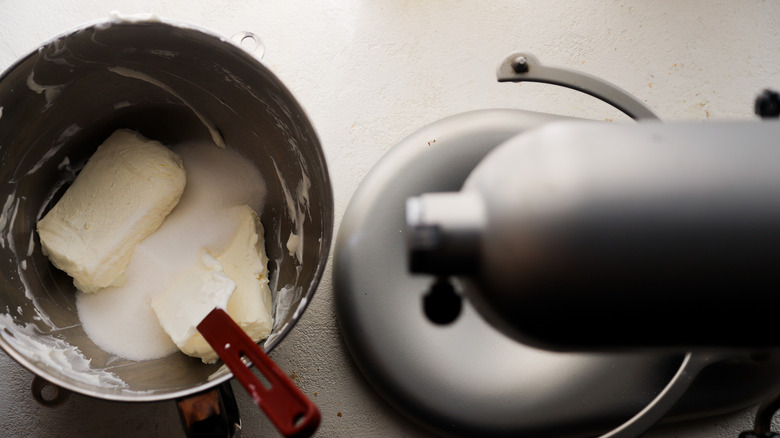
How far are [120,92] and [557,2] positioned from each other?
0.65m

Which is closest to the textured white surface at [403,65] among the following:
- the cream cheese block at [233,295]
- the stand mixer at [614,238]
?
the cream cheese block at [233,295]

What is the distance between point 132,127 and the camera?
0.72 metres

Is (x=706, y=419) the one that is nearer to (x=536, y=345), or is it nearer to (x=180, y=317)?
(x=536, y=345)

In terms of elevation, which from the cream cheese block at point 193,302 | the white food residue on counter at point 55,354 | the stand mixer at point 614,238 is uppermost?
the stand mixer at point 614,238

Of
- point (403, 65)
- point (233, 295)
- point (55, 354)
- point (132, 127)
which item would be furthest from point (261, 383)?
point (403, 65)

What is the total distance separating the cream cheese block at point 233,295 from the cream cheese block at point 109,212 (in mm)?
76

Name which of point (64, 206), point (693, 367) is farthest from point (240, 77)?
point (693, 367)

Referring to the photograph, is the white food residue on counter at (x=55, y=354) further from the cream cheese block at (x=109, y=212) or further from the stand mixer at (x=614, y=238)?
the stand mixer at (x=614, y=238)

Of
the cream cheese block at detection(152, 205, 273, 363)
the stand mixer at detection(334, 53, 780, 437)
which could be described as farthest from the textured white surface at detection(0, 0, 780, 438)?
the stand mixer at detection(334, 53, 780, 437)

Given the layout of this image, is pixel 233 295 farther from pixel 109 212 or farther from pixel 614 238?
pixel 614 238

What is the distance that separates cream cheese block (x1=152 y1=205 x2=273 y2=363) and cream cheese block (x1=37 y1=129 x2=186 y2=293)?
0.08 meters

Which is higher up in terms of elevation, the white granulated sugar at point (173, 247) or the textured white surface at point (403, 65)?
the textured white surface at point (403, 65)

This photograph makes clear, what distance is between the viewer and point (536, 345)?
1.28 ft

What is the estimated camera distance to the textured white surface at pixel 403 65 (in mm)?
752
